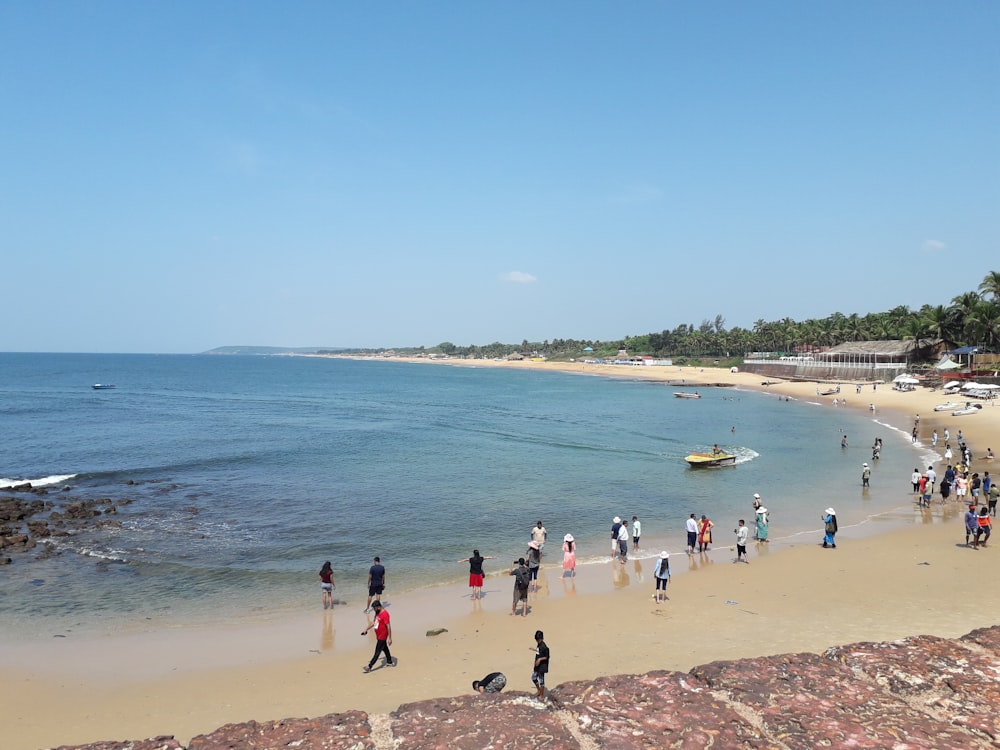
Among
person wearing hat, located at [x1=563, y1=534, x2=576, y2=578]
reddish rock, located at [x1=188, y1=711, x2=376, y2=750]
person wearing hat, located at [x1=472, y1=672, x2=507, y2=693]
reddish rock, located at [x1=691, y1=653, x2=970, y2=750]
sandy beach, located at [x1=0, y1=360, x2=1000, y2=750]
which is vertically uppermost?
reddish rock, located at [x1=691, y1=653, x2=970, y2=750]

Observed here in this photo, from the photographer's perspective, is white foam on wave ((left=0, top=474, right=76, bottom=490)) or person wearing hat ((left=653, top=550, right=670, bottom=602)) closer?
person wearing hat ((left=653, top=550, right=670, bottom=602))

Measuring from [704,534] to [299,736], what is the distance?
57.4ft

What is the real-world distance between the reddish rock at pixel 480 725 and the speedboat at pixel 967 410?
194 feet

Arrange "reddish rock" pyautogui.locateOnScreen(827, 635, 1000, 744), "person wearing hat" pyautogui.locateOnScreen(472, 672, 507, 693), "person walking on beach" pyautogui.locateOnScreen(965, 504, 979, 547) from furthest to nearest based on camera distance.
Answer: "person walking on beach" pyautogui.locateOnScreen(965, 504, 979, 547), "person wearing hat" pyautogui.locateOnScreen(472, 672, 507, 693), "reddish rock" pyautogui.locateOnScreen(827, 635, 1000, 744)

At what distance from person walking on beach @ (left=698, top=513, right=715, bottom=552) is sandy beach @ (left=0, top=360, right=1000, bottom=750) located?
94cm

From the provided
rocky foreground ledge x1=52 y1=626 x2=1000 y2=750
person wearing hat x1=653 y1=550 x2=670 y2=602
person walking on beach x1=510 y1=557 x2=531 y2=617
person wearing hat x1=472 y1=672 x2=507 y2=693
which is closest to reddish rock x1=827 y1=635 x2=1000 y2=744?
rocky foreground ledge x1=52 y1=626 x2=1000 y2=750

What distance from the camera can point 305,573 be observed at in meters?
19.2

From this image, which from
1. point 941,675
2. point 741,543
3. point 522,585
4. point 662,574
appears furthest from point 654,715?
point 741,543

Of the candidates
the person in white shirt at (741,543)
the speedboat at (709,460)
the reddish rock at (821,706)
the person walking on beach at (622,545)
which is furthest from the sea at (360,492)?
the reddish rock at (821,706)

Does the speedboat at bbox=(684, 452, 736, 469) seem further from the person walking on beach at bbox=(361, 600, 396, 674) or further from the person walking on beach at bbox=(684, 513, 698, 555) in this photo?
the person walking on beach at bbox=(361, 600, 396, 674)

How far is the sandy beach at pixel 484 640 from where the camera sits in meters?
11.3

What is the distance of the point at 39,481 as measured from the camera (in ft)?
111

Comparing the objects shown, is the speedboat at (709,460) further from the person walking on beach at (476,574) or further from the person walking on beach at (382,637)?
the person walking on beach at (382,637)

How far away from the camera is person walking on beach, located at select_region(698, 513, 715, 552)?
803 inches
